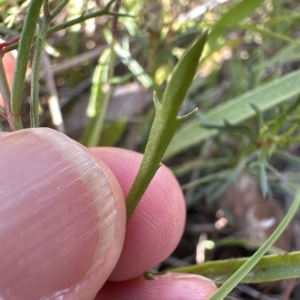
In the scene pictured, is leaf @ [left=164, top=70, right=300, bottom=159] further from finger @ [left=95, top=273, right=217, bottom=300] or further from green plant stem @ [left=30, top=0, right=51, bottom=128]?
green plant stem @ [left=30, top=0, right=51, bottom=128]

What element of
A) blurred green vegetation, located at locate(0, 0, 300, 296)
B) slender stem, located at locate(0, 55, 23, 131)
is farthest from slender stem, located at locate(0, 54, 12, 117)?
blurred green vegetation, located at locate(0, 0, 300, 296)

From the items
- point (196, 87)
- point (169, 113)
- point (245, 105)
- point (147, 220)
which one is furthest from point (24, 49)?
point (196, 87)

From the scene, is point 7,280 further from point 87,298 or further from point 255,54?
point 255,54

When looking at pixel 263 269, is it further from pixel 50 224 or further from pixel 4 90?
pixel 4 90

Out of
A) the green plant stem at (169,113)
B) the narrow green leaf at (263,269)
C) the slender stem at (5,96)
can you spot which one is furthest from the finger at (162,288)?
the slender stem at (5,96)

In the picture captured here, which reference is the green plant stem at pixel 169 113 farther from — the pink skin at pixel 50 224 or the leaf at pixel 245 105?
the leaf at pixel 245 105
